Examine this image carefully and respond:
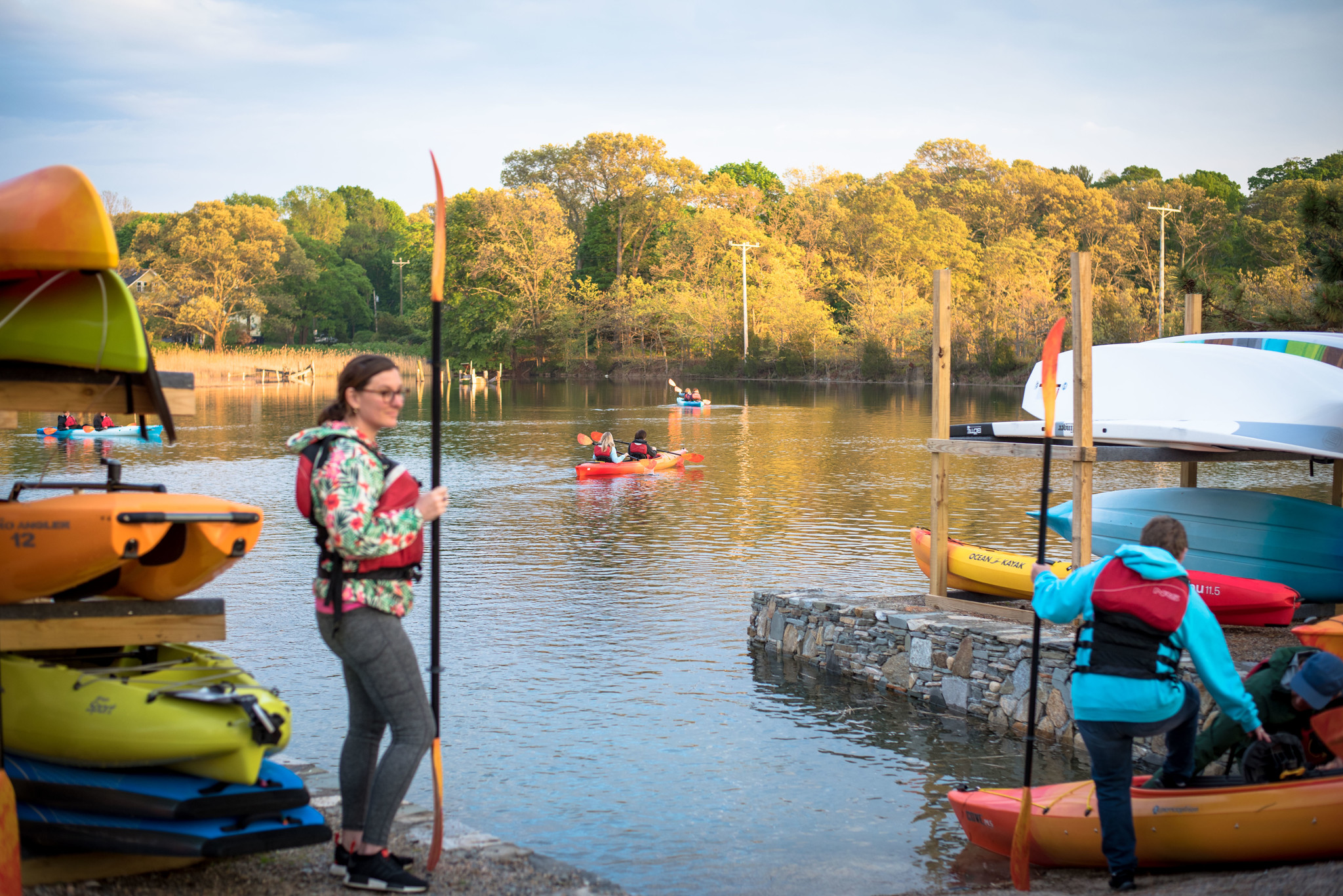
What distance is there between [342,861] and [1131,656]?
3183mm

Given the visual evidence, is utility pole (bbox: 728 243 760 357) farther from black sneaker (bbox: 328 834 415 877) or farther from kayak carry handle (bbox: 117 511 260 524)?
black sneaker (bbox: 328 834 415 877)

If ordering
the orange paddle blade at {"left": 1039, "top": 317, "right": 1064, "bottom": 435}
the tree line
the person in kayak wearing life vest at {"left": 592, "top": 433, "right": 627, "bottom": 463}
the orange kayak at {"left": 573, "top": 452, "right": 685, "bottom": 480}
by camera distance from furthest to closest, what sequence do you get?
1. the tree line
2. the person in kayak wearing life vest at {"left": 592, "top": 433, "right": 627, "bottom": 463}
3. the orange kayak at {"left": 573, "top": 452, "right": 685, "bottom": 480}
4. the orange paddle blade at {"left": 1039, "top": 317, "right": 1064, "bottom": 435}

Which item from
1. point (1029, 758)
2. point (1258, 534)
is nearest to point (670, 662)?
point (1029, 758)

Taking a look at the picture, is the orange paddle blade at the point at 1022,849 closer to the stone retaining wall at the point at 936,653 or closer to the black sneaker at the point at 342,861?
the stone retaining wall at the point at 936,653

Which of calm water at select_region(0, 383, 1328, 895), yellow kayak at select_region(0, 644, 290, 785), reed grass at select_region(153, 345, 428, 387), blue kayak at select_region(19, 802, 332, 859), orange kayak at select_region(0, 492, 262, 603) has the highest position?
reed grass at select_region(153, 345, 428, 387)

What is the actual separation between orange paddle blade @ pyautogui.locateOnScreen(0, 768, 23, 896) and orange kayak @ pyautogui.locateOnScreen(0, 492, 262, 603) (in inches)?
34.3

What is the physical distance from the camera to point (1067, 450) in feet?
25.6

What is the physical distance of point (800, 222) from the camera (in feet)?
242

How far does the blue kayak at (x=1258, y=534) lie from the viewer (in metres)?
8.84

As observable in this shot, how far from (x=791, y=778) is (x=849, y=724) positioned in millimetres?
1118

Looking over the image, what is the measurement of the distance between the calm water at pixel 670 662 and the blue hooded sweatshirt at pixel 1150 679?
1.52 metres

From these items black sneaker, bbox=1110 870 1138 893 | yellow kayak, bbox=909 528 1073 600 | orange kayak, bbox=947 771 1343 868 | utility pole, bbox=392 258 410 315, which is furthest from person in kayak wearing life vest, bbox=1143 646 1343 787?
utility pole, bbox=392 258 410 315

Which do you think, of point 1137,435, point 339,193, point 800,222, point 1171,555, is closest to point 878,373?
point 800,222

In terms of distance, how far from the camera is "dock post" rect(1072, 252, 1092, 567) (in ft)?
24.3
